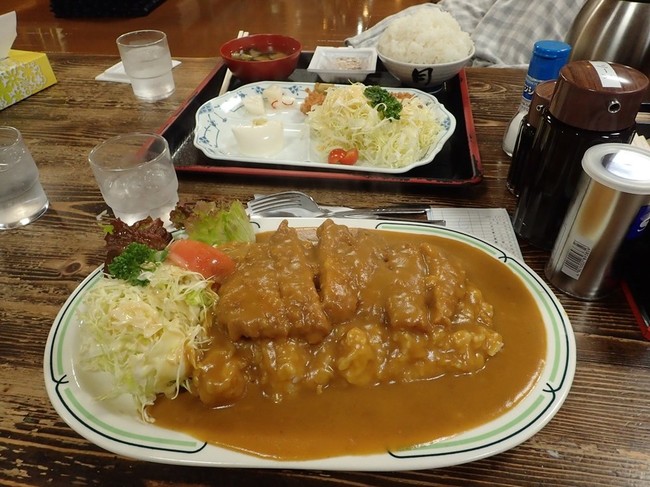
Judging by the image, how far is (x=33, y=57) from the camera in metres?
3.35

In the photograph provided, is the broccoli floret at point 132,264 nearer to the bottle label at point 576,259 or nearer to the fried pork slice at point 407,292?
the fried pork slice at point 407,292

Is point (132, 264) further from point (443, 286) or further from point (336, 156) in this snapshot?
point (336, 156)

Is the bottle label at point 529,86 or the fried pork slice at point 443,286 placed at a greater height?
the bottle label at point 529,86

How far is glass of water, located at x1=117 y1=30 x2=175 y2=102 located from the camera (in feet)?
10.8

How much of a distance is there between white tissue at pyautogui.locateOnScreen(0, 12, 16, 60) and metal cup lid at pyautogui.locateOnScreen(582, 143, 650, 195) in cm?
351

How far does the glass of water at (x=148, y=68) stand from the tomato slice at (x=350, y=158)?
5.15ft

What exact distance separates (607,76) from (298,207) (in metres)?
1.31

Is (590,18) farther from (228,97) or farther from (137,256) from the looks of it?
(137,256)

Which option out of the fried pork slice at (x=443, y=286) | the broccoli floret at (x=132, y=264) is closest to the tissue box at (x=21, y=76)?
the broccoli floret at (x=132, y=264)

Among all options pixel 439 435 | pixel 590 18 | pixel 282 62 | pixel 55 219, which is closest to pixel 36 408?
pixel 55 219

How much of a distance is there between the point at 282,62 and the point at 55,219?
74.3 inches

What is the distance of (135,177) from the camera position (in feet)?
6.91

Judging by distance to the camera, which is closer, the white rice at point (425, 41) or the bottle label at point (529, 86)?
the bottle label at point (529, 86)

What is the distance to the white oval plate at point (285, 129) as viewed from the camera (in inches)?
98.0
